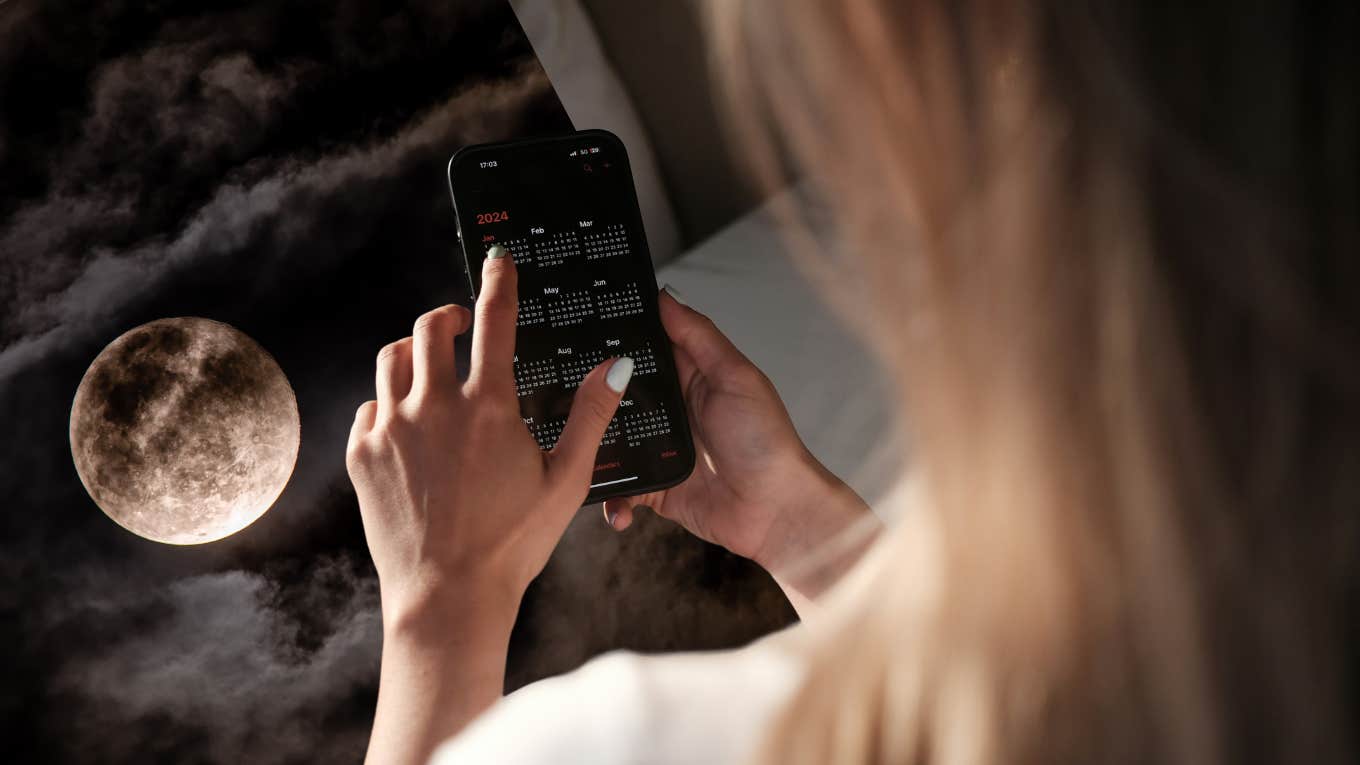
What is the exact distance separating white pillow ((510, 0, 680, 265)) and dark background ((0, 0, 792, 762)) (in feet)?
0.48

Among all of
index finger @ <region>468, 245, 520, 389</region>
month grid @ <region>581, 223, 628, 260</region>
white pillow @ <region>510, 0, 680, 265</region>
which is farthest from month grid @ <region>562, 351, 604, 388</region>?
white pillow @ <region>510, 0, 680, 265</region>

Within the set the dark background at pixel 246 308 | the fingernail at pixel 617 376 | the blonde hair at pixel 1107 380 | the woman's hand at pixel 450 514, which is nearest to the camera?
the blonde hair at pixel 1107 380

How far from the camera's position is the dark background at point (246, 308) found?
112cm

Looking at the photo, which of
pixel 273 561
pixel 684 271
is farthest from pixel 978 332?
pixel 273 561

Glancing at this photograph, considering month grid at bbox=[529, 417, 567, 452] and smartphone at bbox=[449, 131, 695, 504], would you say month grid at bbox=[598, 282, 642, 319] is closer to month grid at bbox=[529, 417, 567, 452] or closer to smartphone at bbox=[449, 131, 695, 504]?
smartphone at bbox=[449, 131, 695, 504]

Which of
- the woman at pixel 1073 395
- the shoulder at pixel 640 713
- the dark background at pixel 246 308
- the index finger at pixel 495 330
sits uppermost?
the woman at pixel 1073 395

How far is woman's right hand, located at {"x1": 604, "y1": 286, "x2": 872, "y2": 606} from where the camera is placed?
843 millimetres

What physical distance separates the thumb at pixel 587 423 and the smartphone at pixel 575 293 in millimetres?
165

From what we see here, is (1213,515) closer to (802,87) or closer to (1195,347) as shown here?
(1195,347)

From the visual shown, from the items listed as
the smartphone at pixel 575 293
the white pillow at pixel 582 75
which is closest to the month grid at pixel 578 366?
the smartphone at pixel 575 293

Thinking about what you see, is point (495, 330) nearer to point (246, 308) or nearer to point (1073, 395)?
point (1073, 395)

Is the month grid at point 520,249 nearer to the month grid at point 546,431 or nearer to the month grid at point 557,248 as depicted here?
the month grid at point 557,248

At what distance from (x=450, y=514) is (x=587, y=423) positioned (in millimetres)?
130

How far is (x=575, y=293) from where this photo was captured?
2.82 feet
